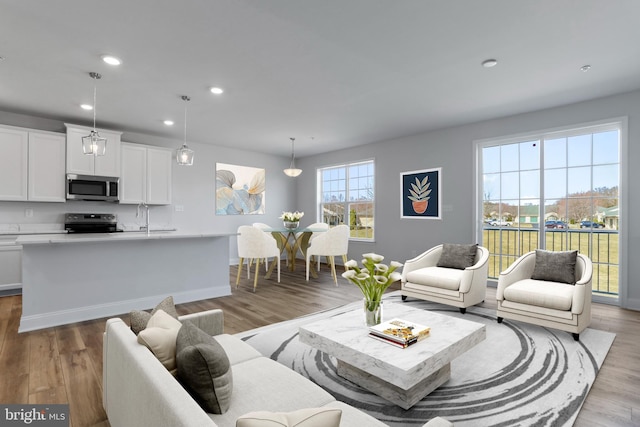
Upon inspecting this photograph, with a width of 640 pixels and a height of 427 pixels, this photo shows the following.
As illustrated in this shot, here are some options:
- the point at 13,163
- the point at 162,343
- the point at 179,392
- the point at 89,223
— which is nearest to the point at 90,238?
the point at 89,223

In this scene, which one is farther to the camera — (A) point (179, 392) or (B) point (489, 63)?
(B) point (489, 63)

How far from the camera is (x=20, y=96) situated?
402cm

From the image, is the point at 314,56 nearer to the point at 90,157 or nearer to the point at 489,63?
the point at 489,63

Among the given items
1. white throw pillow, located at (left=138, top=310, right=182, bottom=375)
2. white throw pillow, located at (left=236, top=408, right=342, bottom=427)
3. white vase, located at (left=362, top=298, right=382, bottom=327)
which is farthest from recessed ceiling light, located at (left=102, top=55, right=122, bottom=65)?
white throw pillow, located at (left=236, top=408, right=342, bottom=427)

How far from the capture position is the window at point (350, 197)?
6754 mm

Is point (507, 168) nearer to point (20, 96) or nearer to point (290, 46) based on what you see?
point (290, 46)

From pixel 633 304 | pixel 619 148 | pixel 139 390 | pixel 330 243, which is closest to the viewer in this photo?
pixel 139 390

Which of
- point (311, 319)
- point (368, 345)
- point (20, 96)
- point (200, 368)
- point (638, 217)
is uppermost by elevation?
point (20, 96)

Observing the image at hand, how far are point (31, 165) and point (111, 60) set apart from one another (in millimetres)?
2790

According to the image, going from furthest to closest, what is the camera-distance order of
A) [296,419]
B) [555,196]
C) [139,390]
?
[555,196] → [139,390] → [296,419]

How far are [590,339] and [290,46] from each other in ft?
12.4

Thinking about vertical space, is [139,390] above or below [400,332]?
above

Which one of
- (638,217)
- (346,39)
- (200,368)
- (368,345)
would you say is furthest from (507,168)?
(200,368)

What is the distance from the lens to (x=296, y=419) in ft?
2.71
